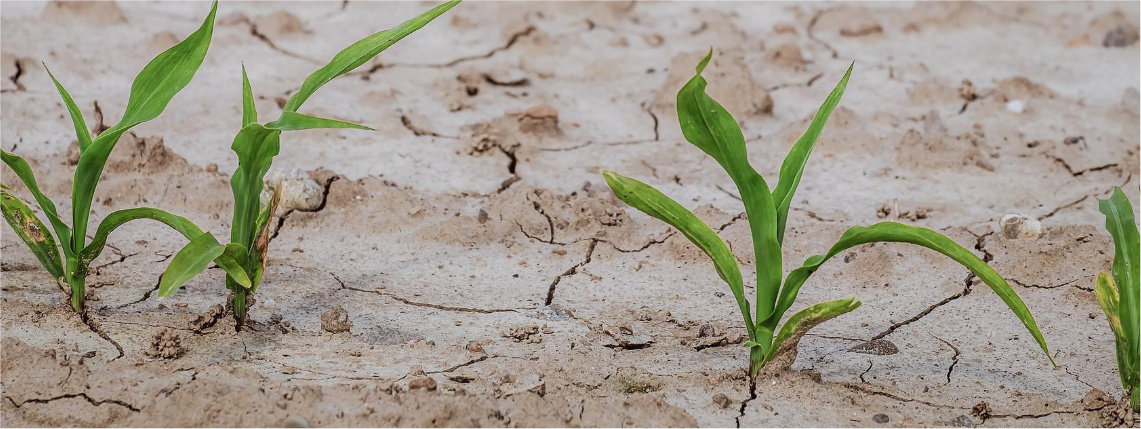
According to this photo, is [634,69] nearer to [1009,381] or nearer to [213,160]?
[213,160]

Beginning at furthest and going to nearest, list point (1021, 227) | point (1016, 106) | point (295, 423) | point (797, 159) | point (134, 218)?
point (1016, 106), point (1021, 227), point (134, 218), point (797, 159), point (295, 423)

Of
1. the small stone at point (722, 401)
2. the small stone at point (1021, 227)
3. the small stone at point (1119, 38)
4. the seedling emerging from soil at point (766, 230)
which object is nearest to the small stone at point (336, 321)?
the seedling emerging from soil at point (766, 230)

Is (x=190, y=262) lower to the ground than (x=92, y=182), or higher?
lower

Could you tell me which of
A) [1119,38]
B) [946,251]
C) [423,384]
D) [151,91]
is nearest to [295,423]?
[423,384]

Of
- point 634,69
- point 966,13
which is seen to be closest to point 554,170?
point 634,69

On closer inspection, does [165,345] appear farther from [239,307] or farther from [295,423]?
[295,423]

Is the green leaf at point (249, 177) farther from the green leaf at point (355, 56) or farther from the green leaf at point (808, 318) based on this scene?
the green leaf at point (808, 318)

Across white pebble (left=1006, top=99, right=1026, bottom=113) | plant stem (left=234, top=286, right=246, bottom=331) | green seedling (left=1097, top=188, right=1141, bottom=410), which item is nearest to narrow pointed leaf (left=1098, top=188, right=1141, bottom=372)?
green seedling (left=1097, top=188, right=1141, bottom=410)
